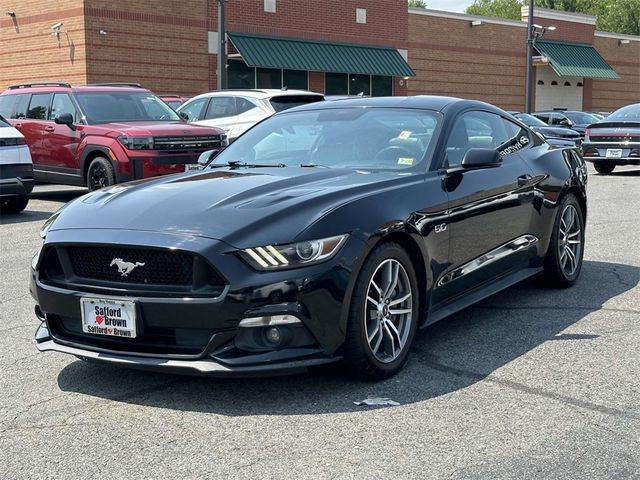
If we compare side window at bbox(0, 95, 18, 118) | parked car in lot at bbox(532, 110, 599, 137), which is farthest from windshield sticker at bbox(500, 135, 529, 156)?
parked car in lot at bbox(532, 110, 599, 137)

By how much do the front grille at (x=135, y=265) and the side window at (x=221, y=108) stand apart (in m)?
12.0

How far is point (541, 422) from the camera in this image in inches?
159

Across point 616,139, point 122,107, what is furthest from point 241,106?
point 616,139

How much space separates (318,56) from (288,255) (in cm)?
2993

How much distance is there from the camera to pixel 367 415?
4137 mm

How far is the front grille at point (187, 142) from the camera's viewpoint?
12.8 meters

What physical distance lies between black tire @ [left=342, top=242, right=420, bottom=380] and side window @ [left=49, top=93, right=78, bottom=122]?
10.1 metres

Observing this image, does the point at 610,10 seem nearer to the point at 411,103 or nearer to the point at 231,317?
the point at 411,103

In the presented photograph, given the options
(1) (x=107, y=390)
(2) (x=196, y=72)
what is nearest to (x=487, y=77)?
(2) (x=196, y=72)

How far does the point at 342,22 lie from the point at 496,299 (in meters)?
29.6

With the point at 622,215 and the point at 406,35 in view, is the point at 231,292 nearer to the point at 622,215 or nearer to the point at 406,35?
the point at 622,215

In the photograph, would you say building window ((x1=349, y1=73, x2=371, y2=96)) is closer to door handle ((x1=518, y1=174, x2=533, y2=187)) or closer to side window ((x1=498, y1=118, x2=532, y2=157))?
side window ((x1=498, y1=118, x2=532, y2=157))

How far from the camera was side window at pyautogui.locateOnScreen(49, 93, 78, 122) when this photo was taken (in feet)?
45.1

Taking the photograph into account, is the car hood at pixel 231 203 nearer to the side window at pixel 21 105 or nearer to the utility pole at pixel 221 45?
the side window at pixel 21 105
